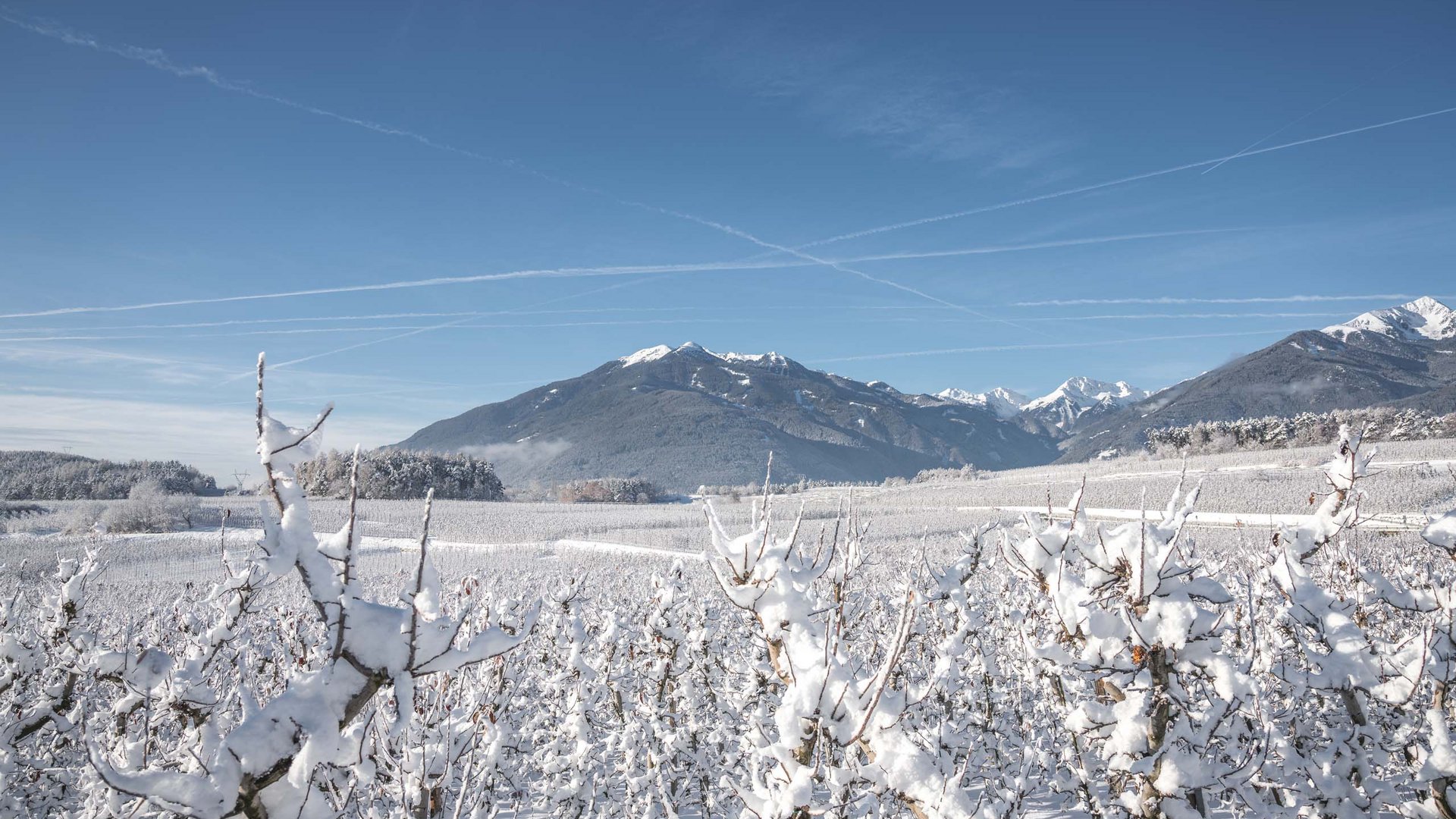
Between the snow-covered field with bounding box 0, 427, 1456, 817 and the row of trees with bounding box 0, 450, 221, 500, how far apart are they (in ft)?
222

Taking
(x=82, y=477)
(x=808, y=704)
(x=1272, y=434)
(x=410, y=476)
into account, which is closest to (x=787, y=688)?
(x=808, y=704)

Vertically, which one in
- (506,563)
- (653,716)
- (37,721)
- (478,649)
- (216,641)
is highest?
(478,649)

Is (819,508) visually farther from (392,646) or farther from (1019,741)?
(392,646)

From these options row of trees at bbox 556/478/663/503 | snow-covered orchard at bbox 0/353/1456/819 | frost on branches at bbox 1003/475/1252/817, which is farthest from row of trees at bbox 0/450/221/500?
frost on branches at bbox 1003/475/1252/817

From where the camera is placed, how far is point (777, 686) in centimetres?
877

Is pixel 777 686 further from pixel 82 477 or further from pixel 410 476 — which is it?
pixel 82 477

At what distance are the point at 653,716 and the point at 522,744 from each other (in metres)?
2.44

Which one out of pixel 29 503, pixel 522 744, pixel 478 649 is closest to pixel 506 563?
pixel 522 744

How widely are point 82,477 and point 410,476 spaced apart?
2929 cm

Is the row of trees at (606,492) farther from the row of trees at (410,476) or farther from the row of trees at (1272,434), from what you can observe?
the row of trees at (1272,434)

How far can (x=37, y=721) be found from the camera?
17.0ft

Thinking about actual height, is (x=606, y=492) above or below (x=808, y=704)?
below

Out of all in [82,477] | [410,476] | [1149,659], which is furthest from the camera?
[410,476]

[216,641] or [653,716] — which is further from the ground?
[216,641]
